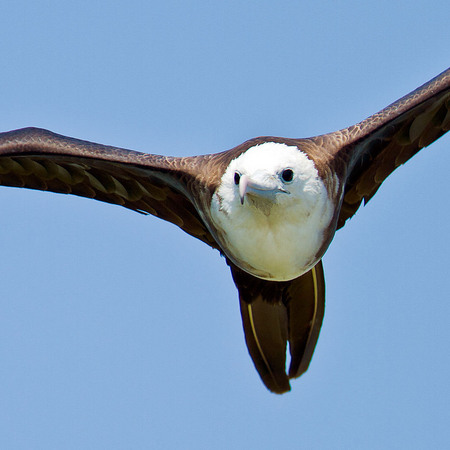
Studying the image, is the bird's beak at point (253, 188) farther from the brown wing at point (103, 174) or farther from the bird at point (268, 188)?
the brown wing at point (103, 174)

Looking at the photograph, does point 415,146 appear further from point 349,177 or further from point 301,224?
point 301,224

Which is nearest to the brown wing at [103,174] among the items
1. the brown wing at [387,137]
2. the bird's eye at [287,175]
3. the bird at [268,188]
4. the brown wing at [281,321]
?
the bird at [268,188]

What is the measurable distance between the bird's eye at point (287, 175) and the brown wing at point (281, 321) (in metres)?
1.82

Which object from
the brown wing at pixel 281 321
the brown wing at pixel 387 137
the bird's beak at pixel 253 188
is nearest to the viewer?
the bird's beak at pixel 253 188

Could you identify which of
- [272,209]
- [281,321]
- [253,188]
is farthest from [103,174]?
[253,188]

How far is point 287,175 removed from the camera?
8.71 meters

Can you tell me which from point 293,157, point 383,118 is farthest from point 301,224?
point 383,118

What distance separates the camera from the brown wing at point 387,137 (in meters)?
9.48

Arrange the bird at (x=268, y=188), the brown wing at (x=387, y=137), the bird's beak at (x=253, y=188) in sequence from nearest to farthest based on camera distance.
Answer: the bird's beak at (x=253, y=188) < the bird at (x=268, y=188) < the brown wing at (x=387, y=137)

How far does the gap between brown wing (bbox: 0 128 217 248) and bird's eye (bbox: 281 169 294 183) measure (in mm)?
1018

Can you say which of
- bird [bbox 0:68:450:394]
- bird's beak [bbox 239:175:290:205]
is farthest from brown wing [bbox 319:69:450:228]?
bird's beak [bbox 239:175:290:205]

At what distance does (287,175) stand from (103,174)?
222 centimetres

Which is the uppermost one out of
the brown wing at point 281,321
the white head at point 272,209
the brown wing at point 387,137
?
the brown wing at point 387,137

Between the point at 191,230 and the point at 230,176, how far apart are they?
64.3 inches
